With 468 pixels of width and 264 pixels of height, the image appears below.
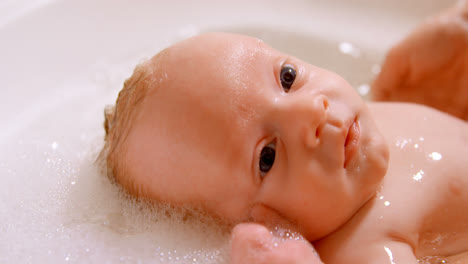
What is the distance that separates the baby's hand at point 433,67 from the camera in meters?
1.09

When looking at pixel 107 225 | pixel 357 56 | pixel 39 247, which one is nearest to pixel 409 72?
pixel 357 56

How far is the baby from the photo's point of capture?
707 mm

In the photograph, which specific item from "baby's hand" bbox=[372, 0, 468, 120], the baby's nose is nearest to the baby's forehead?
the baby's nose

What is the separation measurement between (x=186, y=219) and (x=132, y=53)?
73 centimetres

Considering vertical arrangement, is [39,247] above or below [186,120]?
below

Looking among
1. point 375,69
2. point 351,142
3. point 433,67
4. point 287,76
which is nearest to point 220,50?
point 287,76

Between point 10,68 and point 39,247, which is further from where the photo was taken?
point 10,68

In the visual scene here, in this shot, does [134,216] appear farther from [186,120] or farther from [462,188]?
[462,188]

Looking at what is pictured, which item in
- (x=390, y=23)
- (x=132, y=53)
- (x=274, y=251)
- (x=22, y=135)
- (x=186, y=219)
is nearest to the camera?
(x=274, y=251)

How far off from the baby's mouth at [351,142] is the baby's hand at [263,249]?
0.15 m

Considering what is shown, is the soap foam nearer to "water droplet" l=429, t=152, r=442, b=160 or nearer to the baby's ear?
the baby's ear

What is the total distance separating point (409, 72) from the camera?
117cm

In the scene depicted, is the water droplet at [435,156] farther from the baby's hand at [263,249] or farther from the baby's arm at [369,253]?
the baby's hand at [263,249]

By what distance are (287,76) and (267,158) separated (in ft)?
0.47
